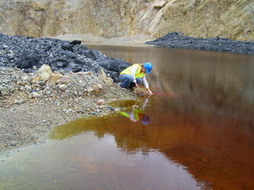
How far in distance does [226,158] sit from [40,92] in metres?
5.67

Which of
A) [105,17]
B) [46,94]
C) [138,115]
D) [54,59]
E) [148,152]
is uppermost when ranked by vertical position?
[105,17]

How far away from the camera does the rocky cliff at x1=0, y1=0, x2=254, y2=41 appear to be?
44.2 metres

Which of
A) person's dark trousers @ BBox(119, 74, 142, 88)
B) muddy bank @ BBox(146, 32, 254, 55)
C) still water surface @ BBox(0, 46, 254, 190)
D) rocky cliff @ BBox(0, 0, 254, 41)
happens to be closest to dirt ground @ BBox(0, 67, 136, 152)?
person's dark trousers @ BBox(119, 74, 142, 88)

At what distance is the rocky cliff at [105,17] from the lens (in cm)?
4416

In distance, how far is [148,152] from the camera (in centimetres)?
571

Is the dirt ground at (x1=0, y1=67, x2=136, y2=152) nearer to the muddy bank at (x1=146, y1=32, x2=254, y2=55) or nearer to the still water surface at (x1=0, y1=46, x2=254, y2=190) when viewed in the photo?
the still water surface at (x1=0, y1=46, x2=254, y2=190)

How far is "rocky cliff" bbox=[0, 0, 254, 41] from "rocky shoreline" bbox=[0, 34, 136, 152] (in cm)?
3392

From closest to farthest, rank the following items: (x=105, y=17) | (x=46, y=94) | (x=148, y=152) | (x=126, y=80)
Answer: (x=148, y=152)
(x=46, y=94)
(x=126, y=80)
(x=105, y=17)

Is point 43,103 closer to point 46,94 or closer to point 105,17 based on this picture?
point 46,94

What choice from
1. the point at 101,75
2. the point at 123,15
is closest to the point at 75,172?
the point at 101,75

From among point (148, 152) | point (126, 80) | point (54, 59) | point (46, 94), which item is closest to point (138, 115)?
Result: point (148, 152)

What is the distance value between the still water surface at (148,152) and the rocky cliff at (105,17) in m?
36.3

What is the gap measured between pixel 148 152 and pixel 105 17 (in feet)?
172

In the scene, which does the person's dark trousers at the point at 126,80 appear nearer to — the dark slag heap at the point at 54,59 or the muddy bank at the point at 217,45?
the dark slag heap at the point at 54,59
